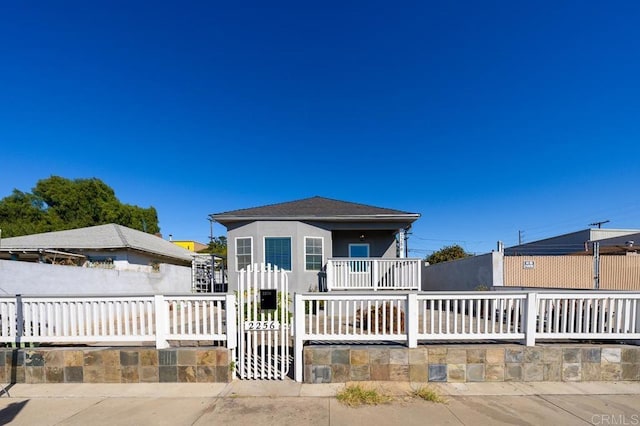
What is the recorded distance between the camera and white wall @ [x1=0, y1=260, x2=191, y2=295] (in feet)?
22.4

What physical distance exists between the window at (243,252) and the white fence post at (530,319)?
8.26m

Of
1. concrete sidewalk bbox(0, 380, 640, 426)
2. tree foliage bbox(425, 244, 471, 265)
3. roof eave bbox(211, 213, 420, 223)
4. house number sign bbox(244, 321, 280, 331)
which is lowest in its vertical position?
tree foliage bbox(425, 244, 471, 265)

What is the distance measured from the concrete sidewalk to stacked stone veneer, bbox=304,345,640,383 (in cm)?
12

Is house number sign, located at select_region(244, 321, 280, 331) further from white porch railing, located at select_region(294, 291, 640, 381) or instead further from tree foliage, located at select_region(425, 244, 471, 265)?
→ tree foliage, located at select_region(425, 244, 471, 265)

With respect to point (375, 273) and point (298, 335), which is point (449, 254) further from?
point (298, 335)

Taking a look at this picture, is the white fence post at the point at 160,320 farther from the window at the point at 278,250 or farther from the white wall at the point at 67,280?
the window at the point at 278,250

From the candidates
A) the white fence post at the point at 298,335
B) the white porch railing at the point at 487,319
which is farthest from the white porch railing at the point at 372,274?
the white fence post at the point at 298,335

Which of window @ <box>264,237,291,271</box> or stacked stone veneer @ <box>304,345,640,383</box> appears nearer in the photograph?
stacked stone veneer @ <box>304,345,640,383</box>

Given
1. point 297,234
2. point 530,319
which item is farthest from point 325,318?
point 297,234

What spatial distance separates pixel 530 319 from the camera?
427 centimetres

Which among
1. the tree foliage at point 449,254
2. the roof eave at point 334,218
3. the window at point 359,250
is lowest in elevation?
the tree foliage at point 449,254

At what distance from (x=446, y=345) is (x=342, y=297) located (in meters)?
1.71

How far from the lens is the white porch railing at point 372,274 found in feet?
30.4

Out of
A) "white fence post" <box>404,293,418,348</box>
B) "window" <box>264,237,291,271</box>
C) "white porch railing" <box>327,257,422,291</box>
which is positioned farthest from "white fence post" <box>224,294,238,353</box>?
"window" <box>264,237,291,271</box>
